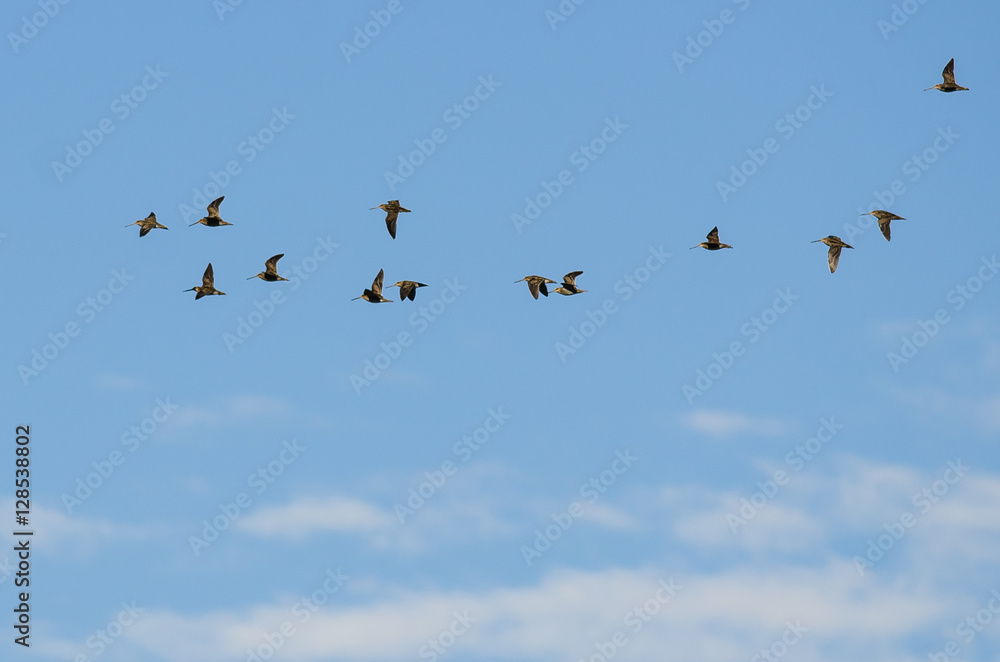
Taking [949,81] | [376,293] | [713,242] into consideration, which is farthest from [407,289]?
[949,81]

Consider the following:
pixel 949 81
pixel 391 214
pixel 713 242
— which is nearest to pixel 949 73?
pixel 949 81

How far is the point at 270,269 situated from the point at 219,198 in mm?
3888

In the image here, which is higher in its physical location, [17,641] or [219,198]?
[219,198]

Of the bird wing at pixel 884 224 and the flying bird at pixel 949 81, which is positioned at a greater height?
the flying bird at pixel 949 81

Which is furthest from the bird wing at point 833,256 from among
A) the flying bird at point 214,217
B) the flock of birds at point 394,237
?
the flying bird at point 214,217

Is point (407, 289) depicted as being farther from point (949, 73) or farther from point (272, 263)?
point (949, 73)

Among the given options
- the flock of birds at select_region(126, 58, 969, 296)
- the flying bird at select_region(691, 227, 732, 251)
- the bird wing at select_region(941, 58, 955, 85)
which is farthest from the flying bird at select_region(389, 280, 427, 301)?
the bird wing at select_region(941, 58, 955, 85)

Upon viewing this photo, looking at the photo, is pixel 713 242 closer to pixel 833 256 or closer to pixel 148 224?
pixel 833 256

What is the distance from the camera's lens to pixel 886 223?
59.1 m

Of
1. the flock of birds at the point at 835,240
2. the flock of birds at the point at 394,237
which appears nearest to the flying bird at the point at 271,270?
the flock of birds at the point at 394,237

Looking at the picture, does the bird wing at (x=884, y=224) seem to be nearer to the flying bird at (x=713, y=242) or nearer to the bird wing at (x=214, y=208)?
the flying bird at (x=713, y=242)

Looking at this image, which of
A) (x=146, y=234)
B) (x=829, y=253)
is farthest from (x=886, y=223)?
(x=146, y=234)

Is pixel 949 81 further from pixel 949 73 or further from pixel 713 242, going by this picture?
pixel 713 242

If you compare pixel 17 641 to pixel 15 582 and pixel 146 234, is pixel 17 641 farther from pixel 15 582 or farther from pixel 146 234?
pixel 146 234
